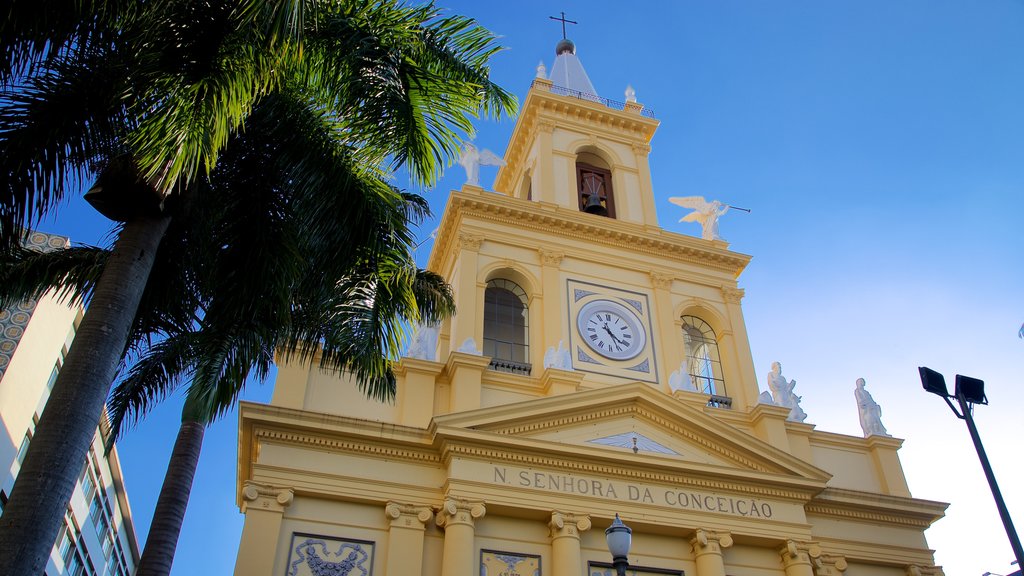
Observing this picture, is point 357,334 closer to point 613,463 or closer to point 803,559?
point 613,463

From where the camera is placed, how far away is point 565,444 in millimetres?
17312

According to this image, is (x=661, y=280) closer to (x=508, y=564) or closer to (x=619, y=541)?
(x=508, y=564)

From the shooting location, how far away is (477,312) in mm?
20625

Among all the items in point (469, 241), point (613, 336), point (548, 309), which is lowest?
point (613, 336)

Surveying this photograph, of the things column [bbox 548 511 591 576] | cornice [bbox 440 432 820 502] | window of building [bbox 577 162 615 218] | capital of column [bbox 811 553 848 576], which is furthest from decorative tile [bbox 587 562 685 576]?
window of building [bbox 577 162 615 218]

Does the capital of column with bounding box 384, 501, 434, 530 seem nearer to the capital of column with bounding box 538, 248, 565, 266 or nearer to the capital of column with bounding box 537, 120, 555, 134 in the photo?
the capital of column with bounding box 538, 248, 565, 266

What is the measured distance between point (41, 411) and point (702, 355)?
17857 millimetres

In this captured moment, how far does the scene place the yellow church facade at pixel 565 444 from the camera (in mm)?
16281

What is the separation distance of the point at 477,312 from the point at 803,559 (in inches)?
360

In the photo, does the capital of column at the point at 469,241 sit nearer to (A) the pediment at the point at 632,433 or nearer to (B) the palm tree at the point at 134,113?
(A) the pediment at the point at 632,433

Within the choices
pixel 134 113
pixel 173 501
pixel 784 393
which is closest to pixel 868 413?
pixel 784 393

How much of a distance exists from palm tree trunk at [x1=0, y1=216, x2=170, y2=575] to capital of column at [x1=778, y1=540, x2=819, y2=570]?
14.1 meters

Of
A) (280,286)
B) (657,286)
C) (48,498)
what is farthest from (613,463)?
(48,498)

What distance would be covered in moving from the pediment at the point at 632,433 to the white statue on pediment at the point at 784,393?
7.70ft
